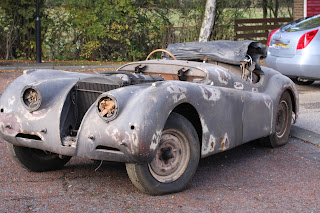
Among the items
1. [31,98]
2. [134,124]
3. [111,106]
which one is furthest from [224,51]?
[31,98]

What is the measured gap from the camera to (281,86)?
272 inches

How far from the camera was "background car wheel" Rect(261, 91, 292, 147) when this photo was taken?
22.6 ft

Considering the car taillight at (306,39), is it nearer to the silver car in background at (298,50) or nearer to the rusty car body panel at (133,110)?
the silver car in background at (298,50)

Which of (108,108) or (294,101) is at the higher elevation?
(108,108)

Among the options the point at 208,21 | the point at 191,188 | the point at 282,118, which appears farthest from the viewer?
the point at 208,21

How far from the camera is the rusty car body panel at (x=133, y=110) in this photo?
4.69m

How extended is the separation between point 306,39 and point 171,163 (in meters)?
7.34

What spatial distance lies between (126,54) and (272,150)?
42.3 feet

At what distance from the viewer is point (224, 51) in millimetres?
6699

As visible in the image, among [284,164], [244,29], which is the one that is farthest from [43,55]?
[284,164]

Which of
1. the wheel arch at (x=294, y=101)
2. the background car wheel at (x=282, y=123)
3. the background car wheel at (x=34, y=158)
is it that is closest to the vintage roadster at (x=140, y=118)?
the background car wheel at (x=34, y=158)

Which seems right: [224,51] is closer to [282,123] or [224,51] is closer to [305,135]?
[282,123]

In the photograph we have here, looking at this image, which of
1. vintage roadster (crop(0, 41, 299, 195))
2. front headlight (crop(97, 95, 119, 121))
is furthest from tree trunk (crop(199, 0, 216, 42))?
front headlight (crop(97, 95, 119, 121))

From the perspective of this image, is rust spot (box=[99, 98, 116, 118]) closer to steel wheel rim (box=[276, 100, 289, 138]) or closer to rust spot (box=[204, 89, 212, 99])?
rust spot (box=[204, 89, 212, 99])
